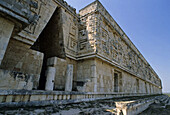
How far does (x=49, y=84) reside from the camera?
446cm

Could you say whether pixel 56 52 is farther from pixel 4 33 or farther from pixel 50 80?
pixel 4 33

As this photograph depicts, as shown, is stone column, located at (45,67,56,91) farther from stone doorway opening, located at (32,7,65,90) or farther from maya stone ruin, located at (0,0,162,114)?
stone doorway opening, located at (32,7,65,90)

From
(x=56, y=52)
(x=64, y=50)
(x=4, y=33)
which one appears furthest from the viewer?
(x=56, y=52)

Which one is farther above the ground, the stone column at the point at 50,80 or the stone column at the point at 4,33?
the stone column at the point at 4,33

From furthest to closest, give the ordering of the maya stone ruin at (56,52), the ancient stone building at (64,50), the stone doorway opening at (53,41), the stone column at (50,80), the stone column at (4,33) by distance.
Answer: the stone doorway opening at (53,41), the ancient stone building at (64,50), the stone column at (50,80), the maya stone ruin at (56,52), the stone column at (4,33)

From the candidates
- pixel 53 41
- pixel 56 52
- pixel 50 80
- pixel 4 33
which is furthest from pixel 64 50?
pixel 4 33

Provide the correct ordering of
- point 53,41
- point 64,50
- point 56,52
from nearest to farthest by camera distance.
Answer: point 64,50, point 56,52, point 53,41

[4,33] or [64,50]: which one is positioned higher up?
[64,50]

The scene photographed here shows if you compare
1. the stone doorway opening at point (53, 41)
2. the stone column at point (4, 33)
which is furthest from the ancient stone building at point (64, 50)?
the stone column at point (4, 33)

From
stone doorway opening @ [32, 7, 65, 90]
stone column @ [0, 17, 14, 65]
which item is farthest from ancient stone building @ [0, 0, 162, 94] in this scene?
stone column @ [0, 17, 14, 65]

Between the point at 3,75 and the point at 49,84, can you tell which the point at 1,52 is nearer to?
the point at 3,75

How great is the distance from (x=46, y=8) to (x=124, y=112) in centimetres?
684

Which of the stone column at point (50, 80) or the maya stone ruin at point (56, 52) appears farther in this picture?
the stone column at point (50, 80)

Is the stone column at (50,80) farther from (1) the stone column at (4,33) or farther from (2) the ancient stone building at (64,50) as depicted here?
(1) the stone column at (4,33)
